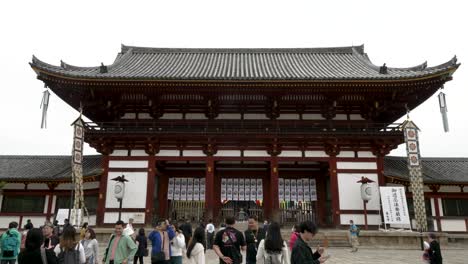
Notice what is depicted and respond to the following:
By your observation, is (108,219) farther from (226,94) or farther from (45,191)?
(226,94)

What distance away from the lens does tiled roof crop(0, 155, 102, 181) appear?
66.9ft

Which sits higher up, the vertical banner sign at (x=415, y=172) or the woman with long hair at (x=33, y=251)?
the vertical banner sign at (x=415, y=172)

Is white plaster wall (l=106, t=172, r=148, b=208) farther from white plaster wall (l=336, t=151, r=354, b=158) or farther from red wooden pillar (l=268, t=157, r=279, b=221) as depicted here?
white plaster wall (l=336, t=151, r=354, b=158)

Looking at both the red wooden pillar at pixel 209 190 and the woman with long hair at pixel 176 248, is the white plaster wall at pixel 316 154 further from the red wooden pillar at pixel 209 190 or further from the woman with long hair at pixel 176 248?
the woman with long hair at pixel 176 248

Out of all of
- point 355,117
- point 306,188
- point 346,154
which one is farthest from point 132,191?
point 355,117

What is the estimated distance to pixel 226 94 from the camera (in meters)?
19.8

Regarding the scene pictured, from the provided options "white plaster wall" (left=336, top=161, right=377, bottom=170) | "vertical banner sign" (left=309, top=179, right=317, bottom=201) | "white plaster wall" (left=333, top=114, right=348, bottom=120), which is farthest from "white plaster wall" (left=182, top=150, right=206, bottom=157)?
"white plaster wall" (left=333, top=114, right=348, bottom=120)

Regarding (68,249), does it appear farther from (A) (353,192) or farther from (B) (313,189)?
(B) (313,189)

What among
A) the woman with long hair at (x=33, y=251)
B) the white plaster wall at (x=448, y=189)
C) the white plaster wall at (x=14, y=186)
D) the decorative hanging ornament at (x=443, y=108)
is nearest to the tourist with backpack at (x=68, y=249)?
the woman with long hair at (x=33, y=251)

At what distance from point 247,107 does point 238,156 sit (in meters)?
3.28

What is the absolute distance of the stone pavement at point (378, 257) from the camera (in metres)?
12.6

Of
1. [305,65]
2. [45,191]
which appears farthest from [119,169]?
[305,65]

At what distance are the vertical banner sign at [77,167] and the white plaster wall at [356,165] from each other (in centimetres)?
1432

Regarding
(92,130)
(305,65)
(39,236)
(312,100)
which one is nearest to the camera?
(39,236)
